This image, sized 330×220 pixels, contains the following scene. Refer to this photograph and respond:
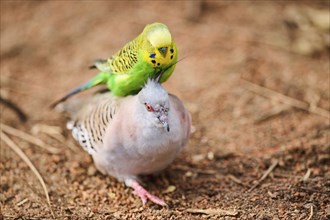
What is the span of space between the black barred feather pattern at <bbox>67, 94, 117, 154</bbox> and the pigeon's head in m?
0.36

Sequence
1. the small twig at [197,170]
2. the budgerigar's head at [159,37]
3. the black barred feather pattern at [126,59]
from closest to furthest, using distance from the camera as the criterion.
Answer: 1. the budgerigar's head at [159,37]
2. the black barred feather pattern at [126,59]
3. the small twig at [197,170]

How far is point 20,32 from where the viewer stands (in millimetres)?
6820

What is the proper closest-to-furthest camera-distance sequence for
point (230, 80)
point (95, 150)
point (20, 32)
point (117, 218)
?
point (117, 218)
point (95, 150)
point (230, 80)
point (20, 32)

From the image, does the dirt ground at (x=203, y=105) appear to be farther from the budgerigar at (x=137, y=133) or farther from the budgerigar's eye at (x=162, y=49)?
the budgerigar's eye at (x=162, y=49)

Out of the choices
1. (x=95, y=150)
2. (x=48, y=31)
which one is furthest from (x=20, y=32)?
(x=95, y=150)

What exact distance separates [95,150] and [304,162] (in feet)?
5.45

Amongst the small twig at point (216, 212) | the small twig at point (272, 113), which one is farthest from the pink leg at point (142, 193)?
the small twig at point (272, 113)

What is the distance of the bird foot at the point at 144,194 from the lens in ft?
13.0

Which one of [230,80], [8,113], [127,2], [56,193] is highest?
[127,2]

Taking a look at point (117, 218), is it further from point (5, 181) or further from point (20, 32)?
point (20, 32)

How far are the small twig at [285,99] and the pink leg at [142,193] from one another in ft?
6.36

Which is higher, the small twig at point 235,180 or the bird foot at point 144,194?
the small twig at point 235,180

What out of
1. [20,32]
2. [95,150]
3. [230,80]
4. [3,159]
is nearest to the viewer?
[95,150]

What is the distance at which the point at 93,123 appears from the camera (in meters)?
4.25
